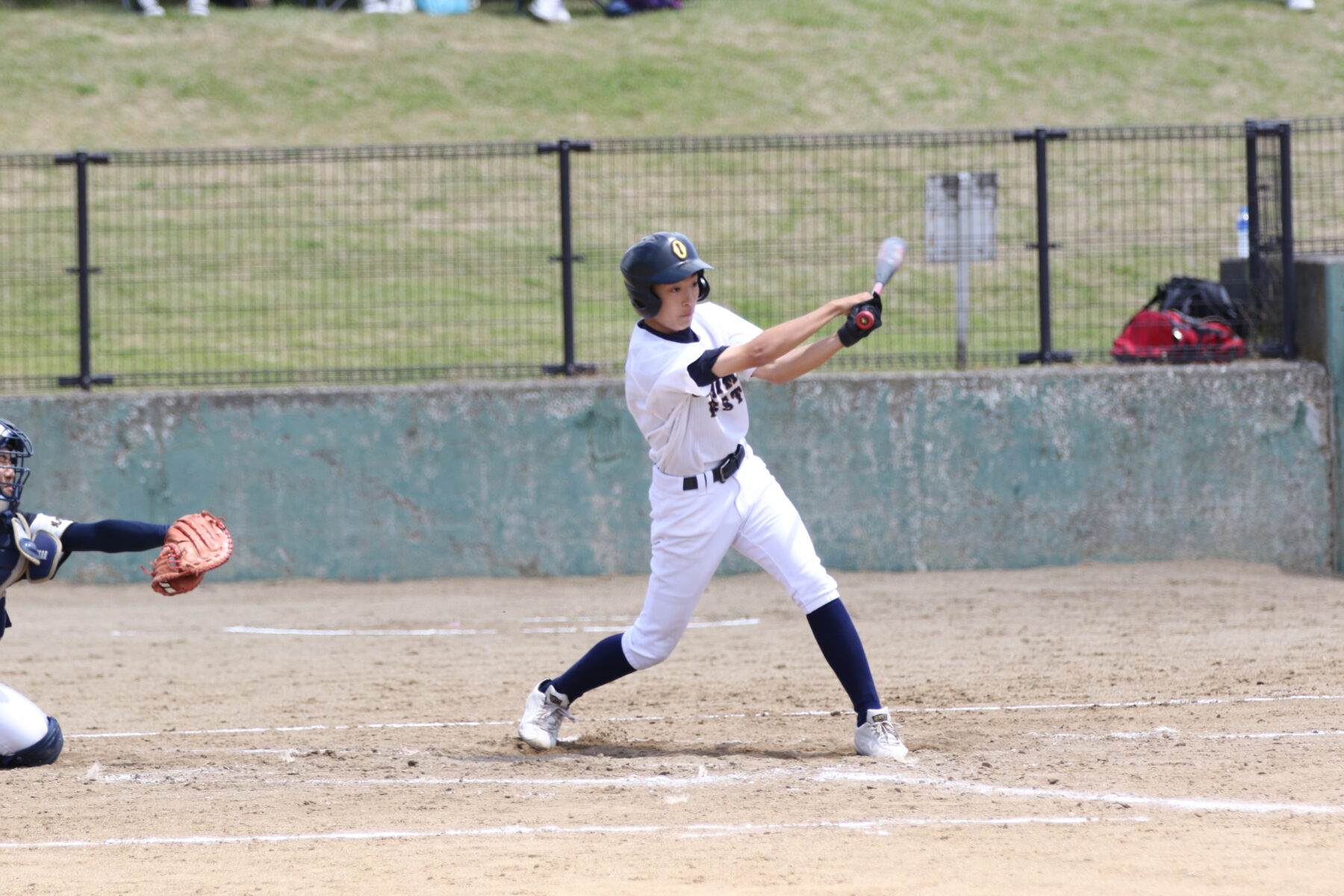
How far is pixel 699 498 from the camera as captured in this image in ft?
18.4

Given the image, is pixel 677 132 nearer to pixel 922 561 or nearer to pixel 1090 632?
pixel 922 561

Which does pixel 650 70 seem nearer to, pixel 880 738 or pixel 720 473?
pixel 720 473

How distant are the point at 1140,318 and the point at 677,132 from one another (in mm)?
12742

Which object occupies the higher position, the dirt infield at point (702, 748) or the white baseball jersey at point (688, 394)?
the white baseball jersey at point (688, 394)

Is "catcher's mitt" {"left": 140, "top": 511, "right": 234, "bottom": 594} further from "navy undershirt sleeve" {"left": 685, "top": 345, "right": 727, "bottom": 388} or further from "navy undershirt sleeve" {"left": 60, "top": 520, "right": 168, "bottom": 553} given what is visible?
"navy undershirt sleeve" {"left": 685, "top": 345, "right": 727, "bottom": 388}

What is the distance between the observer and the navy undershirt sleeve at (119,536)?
551 centimetres

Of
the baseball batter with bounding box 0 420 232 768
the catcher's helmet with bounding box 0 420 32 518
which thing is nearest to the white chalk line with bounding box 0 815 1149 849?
the baseball batter with bounding box 0 420 232 768

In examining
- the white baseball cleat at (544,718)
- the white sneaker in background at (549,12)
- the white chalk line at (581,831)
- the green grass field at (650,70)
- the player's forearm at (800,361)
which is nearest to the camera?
the white chalk line at (581,831)

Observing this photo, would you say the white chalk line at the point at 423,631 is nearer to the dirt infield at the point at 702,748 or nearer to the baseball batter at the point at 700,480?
the dirt infield at the point at 702,748

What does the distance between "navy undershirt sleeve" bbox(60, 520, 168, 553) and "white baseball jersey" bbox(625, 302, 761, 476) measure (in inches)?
71.3

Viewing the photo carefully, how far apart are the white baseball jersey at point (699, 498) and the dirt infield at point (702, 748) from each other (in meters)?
0.62

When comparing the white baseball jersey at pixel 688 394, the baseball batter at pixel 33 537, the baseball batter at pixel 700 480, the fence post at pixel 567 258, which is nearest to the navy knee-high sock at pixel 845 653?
the baseball batter at pixel 700 480

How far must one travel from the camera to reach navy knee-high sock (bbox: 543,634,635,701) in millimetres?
5855

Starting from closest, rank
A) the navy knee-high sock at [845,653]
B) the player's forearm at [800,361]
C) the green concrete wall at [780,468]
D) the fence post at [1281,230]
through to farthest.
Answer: the player's forearm at [800,361], the navy knee-high sock at [845,653], the green concrete wall at [780,468], the fence post at [1281,230]
